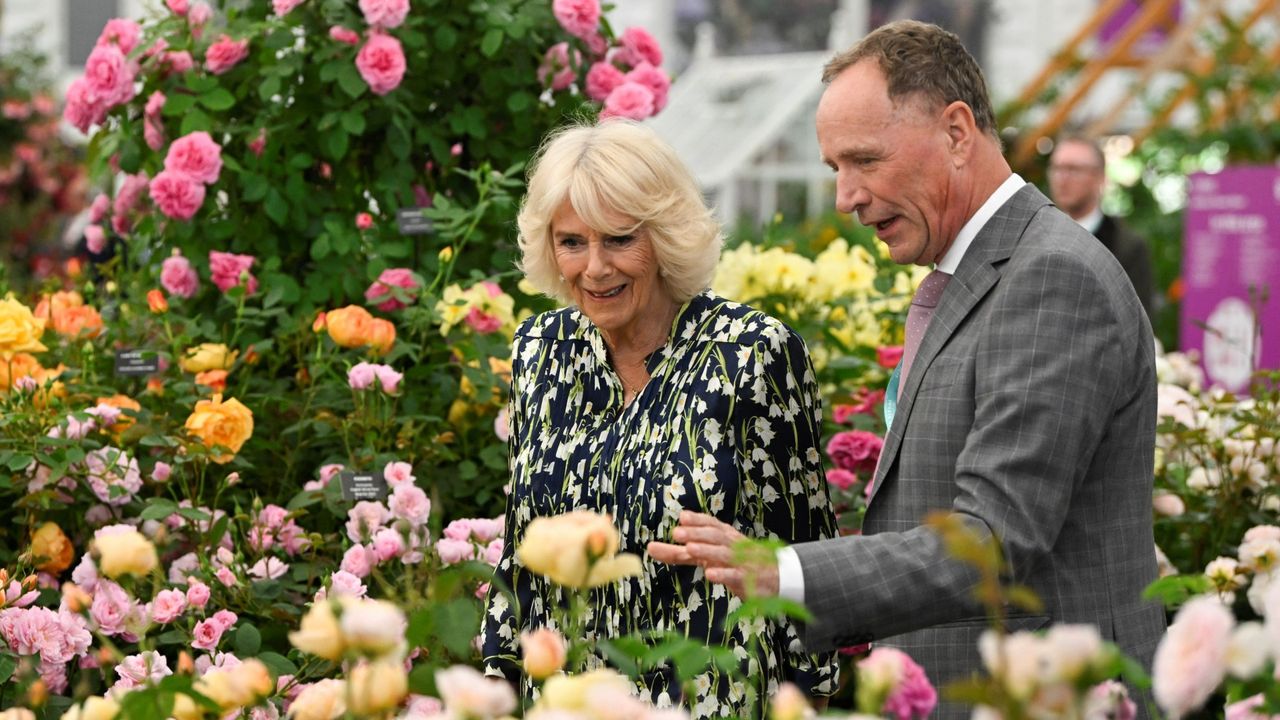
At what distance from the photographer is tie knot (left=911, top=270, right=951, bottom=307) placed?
178cm

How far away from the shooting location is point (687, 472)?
195 centimetres

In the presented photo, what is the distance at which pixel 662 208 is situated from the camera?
6.68 feet

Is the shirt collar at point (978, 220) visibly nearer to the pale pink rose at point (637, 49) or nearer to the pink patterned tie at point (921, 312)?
the pink patterned tie at point (921, 312)

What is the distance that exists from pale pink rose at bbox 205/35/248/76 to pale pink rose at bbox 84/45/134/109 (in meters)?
0.18

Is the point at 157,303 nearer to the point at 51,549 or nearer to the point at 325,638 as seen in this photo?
the point at 51,549

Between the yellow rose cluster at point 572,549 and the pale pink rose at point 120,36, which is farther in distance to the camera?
the pale pink rose at point 120,36

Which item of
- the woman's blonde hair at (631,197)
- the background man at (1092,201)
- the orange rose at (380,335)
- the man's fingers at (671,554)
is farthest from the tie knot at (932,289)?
the background man at (1092,201)

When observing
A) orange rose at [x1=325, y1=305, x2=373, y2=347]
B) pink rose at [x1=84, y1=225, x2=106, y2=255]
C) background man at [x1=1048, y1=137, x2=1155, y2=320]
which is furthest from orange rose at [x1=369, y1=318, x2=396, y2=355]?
background man at [x1=1048, y1=137, x2=1155, y2=320]

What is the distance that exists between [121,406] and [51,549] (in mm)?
333

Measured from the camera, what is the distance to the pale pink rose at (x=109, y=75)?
313 centimetres

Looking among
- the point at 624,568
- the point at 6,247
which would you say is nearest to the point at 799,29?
the point at 6,247

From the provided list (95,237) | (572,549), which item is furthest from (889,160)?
(95,237)

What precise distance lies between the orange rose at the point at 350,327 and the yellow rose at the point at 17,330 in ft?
1.69

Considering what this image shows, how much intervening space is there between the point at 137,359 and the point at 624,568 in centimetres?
187
